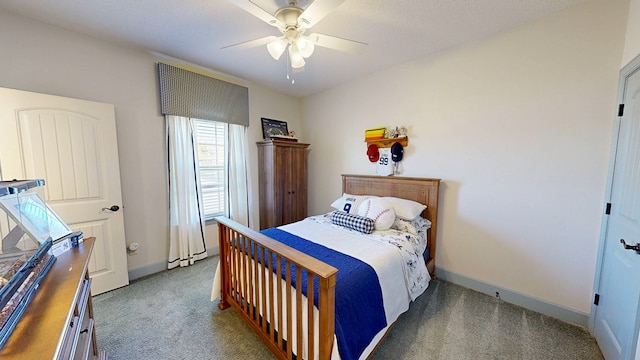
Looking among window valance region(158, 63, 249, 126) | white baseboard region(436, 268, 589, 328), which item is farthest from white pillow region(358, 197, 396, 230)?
window valance region(158, 63, 249, 126)

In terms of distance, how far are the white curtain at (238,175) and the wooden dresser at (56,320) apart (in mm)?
2154

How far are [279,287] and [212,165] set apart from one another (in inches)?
91.9

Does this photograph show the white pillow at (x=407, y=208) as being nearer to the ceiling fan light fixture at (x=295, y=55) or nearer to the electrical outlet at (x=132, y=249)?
the ceiling fan light fixture at (x=295, y=55)

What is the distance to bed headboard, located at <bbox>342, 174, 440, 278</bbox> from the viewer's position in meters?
2.59

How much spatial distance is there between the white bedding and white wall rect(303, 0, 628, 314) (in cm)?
65

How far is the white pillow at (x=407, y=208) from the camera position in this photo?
2.43 m

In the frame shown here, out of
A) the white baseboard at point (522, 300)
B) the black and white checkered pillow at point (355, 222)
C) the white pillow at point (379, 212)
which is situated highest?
the white pillow at point (379, 212)

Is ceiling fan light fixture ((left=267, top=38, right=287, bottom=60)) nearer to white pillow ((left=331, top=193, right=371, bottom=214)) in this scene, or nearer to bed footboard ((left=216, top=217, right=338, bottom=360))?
bed footboard ((left=216, top=217, right=338, bottom=360))

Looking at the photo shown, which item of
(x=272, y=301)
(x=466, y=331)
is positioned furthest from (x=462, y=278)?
(x=272, y=301)

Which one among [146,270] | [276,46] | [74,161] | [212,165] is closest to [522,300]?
[276,46]

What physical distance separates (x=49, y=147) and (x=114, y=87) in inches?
32.3

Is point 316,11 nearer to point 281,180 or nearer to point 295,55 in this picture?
point 295,55

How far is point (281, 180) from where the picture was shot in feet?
11.6

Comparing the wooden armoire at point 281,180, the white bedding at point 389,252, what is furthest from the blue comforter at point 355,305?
the wooden armoire at point 281,180
